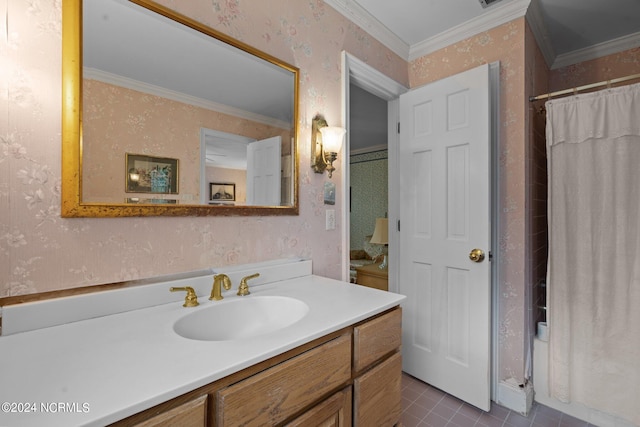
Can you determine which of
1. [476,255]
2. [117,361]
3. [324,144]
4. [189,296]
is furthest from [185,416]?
[476,255]

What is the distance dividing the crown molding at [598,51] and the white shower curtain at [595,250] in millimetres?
946

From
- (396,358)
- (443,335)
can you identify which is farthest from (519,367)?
(396,358)

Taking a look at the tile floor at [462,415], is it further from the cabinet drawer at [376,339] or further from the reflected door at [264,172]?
the reflected door at [264,172]

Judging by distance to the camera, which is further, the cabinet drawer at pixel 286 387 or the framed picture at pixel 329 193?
the framed picture at pixel 329 193

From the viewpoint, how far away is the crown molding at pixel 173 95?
98 cm

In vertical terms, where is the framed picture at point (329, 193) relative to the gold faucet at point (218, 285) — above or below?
above

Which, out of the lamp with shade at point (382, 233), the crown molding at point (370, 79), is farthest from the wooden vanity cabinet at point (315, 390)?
the lamp with shade at point (382, 233)

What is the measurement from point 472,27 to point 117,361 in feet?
8.06

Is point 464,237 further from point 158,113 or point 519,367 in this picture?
point 158,113

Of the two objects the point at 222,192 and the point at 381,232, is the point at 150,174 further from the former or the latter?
the point at 381,232

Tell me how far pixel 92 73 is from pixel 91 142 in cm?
22

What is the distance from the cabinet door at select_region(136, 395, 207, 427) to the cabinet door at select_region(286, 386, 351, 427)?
254 millimetres

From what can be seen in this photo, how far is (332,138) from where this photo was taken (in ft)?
5.15

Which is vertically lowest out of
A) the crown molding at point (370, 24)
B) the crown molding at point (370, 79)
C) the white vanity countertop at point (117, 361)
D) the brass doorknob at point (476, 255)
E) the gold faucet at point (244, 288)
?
the white vanity countertop at point (117, 361)
